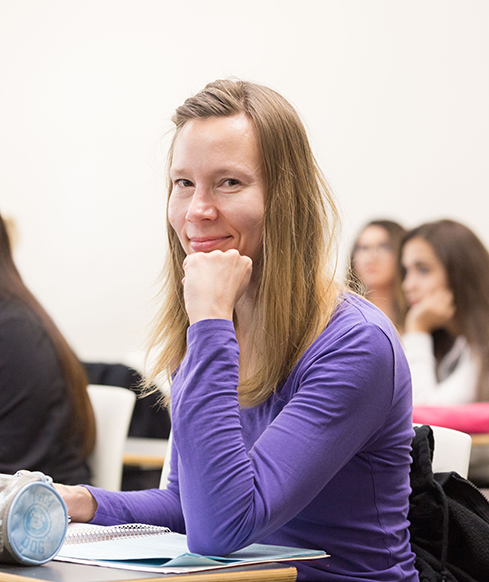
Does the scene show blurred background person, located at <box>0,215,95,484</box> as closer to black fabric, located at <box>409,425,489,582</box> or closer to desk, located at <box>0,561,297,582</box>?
black fabric, located at <box>409,425,489,582</box>

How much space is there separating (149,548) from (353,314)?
0.45 m

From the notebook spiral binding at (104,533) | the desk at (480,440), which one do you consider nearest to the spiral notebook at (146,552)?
the notebook spiral binding at (104,533)

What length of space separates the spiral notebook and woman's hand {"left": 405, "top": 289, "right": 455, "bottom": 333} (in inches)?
111

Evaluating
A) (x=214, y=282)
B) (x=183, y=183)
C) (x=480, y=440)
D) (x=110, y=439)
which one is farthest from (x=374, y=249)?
(x=214, y=282)

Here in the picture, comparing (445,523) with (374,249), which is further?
(374,249)

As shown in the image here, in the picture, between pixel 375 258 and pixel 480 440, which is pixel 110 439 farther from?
pixel 375 258

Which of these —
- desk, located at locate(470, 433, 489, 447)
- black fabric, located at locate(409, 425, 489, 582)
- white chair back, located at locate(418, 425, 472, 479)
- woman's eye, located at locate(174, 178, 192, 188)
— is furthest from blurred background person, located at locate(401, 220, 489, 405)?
woman's eye, located at locate(174, 178, 192, 188)

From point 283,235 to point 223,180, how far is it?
0.43 feet

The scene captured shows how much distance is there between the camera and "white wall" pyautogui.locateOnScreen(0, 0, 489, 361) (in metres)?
4.34

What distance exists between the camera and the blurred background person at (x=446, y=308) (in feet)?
11.6

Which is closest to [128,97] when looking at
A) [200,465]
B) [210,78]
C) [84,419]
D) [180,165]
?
[210,78]

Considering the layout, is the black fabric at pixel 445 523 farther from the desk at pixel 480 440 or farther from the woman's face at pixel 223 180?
the desk at pixel 480 440

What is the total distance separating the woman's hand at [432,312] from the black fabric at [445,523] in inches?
102

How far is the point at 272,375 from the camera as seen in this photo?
46.7 inches
